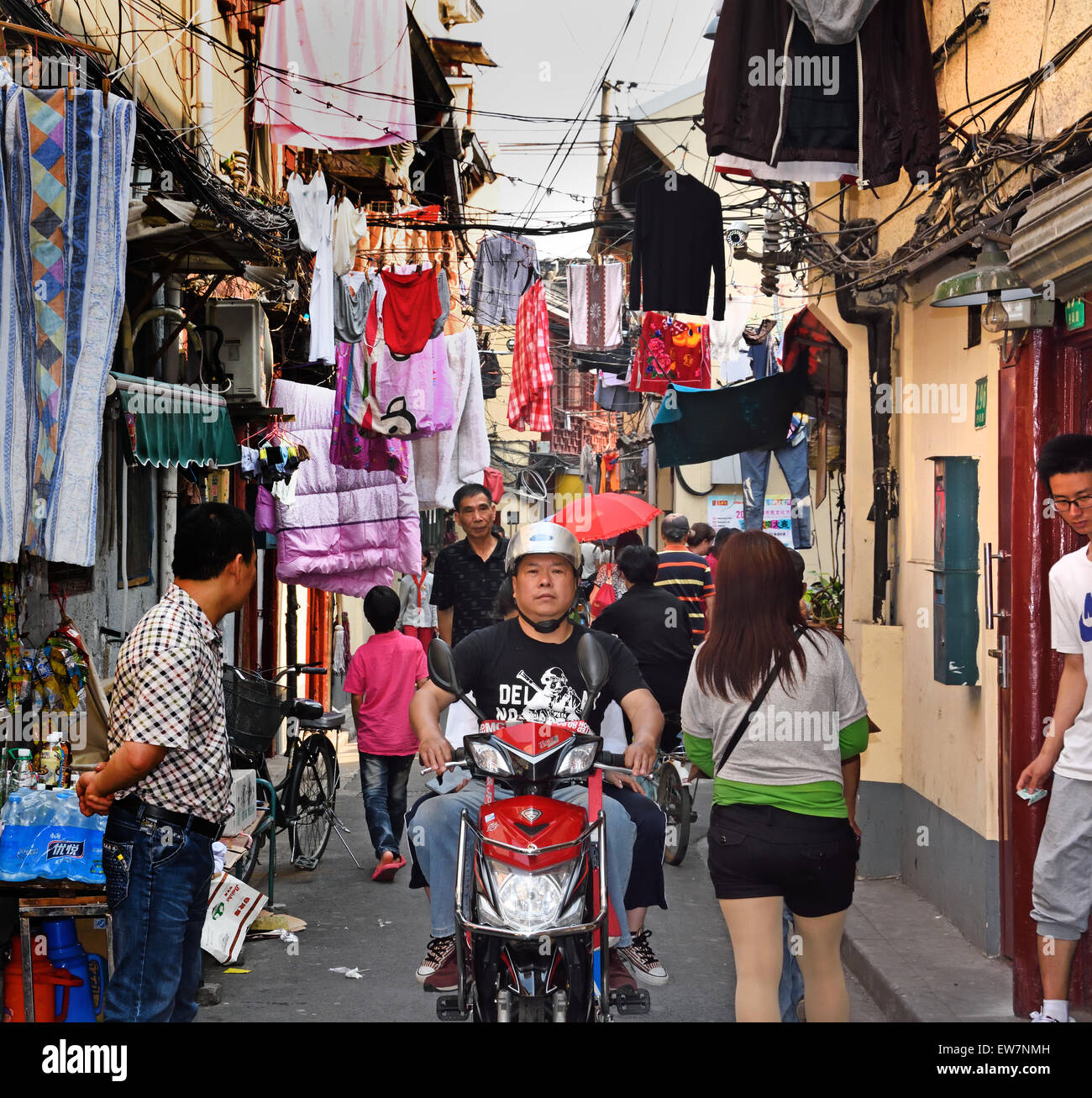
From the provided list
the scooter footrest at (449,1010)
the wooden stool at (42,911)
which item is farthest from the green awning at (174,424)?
the scooter footrest at (449,1010)

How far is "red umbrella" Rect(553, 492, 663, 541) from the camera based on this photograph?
16.0 m

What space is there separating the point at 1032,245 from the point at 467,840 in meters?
3.59

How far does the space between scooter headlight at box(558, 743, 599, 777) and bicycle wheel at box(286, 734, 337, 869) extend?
517 cm

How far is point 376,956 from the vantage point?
23.7 ft

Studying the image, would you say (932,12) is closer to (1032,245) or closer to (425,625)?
(1032,245)

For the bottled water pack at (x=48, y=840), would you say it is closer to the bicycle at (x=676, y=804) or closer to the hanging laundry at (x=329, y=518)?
the bicycle at (x=676, y=804)

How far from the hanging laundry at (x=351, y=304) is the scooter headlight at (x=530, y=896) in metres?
9.35

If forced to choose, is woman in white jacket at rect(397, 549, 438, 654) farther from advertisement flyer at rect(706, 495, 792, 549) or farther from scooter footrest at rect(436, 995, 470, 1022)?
scooter footrest at rect(436, 995, 470, 1022)

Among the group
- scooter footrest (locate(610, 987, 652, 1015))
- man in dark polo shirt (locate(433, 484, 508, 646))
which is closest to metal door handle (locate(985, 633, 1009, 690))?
scooter footrest (locate(610, 987, 652, 1015))

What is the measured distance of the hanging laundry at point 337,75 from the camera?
10609mm

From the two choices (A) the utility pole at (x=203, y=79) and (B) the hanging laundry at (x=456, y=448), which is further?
(B) the hanging laundry at (x=456, y=448)

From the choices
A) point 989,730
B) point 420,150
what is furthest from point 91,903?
point 420,150

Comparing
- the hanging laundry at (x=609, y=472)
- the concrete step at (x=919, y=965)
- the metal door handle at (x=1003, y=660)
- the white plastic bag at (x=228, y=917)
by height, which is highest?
the hanging laundry at (x=609, y=472)

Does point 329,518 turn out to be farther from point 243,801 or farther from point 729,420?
point 243,801
